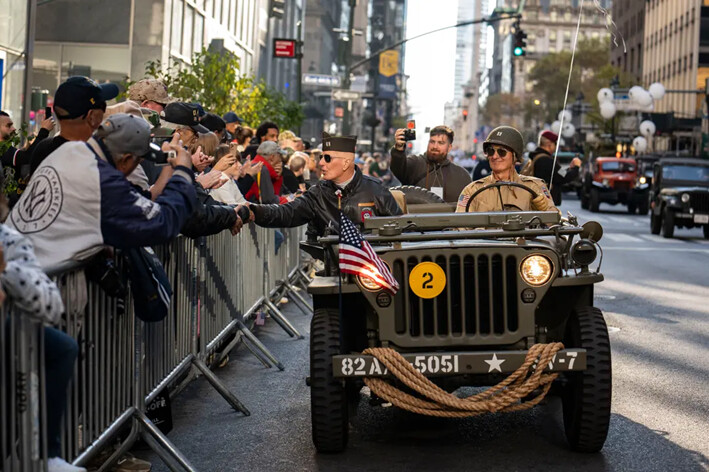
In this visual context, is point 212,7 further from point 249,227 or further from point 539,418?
point 539,418

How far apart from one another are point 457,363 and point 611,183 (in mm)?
39852

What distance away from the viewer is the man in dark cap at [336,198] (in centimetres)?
843

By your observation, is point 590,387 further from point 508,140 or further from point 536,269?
point 508,140

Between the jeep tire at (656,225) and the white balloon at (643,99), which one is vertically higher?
the white balloon at (643,99)

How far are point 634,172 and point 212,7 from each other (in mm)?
17201

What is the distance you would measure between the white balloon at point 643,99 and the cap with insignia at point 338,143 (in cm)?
5713

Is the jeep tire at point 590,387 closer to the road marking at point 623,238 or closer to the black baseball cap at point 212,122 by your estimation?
the black baseball cap at point 212,122

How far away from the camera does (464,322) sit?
6.93m

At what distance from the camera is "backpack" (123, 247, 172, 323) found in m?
6.05

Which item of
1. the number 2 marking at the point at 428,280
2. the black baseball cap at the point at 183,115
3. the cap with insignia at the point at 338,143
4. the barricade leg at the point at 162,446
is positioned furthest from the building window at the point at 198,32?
the barricade leg at the point at 162,446

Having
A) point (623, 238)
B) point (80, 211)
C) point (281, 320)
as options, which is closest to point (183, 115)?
point (80, 211)

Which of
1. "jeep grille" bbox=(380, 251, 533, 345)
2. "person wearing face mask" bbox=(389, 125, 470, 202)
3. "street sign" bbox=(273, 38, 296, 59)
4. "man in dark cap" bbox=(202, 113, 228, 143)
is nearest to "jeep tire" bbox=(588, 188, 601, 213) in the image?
"street sign" bbox=(273, 38, 296, 59)

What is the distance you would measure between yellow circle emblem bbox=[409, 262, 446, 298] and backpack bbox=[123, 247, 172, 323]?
4.54ft

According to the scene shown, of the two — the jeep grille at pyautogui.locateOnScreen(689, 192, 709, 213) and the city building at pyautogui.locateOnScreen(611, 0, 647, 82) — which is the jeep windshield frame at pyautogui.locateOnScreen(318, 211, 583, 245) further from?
the city building at pyautogui.locateOnScreen(611, 0, 647, 82)
